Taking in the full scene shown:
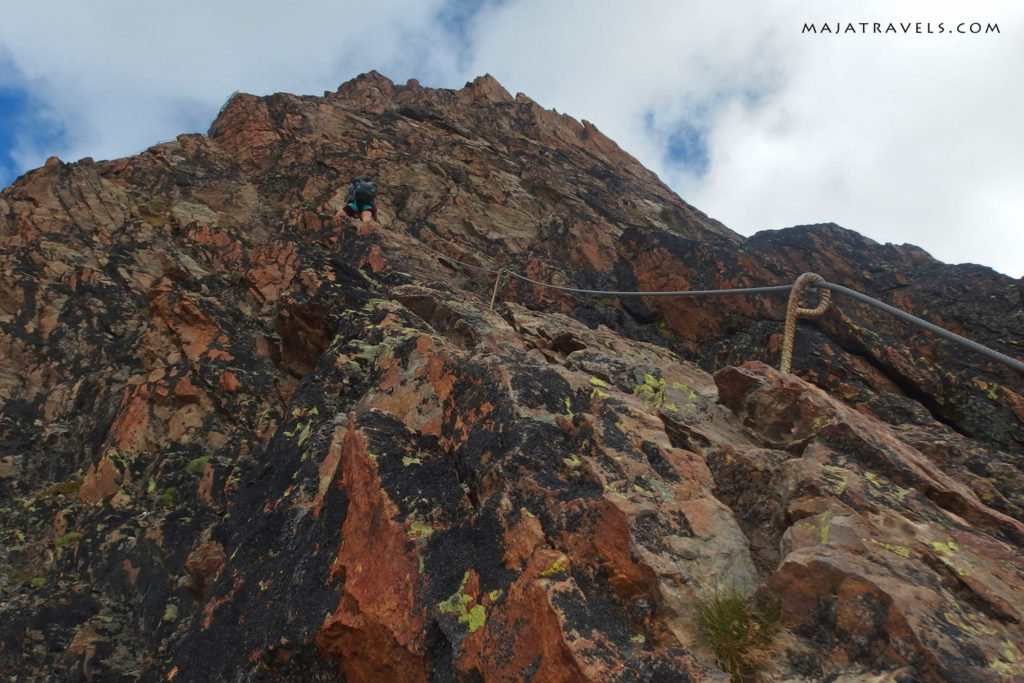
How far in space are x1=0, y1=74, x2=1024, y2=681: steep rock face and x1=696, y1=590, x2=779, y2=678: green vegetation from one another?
0.54ft

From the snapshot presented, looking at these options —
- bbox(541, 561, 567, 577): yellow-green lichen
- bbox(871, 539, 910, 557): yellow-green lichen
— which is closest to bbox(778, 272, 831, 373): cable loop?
bbox(871, 539, 910, 557): yellow-green lichen

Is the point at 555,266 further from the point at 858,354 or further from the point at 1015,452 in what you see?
the point at 1015,452

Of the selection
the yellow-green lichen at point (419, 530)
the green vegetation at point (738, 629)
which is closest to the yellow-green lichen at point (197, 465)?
the yellow-green lichen at point (419, 530)

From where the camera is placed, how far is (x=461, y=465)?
6.87 metres

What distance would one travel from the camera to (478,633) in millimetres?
4914

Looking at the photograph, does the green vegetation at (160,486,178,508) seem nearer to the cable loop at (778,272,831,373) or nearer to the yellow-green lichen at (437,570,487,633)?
the yellow-green lichen at (437,570,487,633)

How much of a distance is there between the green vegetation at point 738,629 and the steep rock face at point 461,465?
0.16 m

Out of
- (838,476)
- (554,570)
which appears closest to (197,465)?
(554,570)

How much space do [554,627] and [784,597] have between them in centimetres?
193

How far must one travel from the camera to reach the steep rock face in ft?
16.0

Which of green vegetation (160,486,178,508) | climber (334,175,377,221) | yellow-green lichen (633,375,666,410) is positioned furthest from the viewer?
climber (334,175,377,221)

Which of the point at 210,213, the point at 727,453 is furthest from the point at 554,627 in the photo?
the point at 210,213

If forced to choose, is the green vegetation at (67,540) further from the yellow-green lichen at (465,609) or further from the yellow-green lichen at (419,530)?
the yellow-green lichen at (465,609)

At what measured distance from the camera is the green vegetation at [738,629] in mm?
4355
